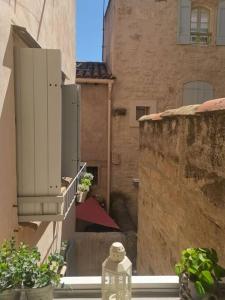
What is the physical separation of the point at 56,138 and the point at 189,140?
1719 millimetres

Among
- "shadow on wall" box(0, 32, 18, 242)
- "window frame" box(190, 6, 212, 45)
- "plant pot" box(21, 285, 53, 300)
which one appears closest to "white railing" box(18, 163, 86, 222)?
"shadow on wall" box(0, 32, 18, 242)

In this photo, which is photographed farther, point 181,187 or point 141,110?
point 141,110

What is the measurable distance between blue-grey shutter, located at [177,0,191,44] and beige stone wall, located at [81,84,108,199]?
3328mm

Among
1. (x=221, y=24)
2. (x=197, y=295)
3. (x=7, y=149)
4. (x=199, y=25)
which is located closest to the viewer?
(x=197, y=295)

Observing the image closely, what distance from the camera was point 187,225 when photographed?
3838mm

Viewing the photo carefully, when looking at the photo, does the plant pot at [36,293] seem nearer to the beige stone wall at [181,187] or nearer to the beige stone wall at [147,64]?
the beige stone wall at [181,187]

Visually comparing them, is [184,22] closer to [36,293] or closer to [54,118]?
[54,118]

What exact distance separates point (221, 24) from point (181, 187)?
966cm

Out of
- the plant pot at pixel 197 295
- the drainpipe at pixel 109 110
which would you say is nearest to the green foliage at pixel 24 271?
the plant pot at pixel 197 295

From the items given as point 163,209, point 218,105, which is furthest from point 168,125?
point 218,105

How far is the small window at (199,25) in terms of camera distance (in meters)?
11.8

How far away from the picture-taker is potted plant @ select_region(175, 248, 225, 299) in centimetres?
162

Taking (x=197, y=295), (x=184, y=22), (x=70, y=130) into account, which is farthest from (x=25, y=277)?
(x=184, y=22)

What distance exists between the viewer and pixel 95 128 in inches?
467
